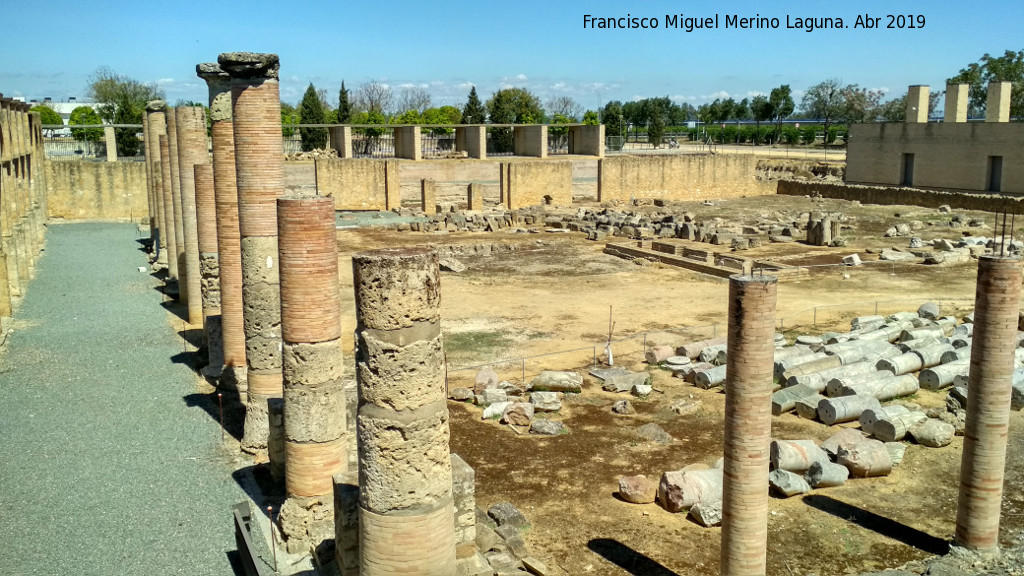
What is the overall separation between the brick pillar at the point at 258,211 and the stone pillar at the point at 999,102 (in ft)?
127

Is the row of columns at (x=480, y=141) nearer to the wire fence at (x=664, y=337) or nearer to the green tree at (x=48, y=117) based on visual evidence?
the green tree at (x=48, y=117)

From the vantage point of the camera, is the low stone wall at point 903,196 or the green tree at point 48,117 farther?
the green tree at point 48,117

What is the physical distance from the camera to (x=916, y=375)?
1505 centimetres

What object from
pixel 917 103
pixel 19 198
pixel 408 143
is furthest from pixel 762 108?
pixel 19 198

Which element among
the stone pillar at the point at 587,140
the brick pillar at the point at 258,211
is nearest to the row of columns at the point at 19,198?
the brick pillar at the point at 258,211

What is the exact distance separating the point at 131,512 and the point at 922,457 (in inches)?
395

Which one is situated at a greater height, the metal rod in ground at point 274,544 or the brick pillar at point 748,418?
the brick pillar at point 748,418

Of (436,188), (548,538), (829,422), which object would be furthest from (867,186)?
(548,538)

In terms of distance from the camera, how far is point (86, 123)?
1975 inches

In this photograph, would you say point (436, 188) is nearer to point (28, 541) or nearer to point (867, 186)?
point (867, 186)

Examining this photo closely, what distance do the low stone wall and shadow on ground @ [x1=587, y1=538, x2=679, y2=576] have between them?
30.8 meters

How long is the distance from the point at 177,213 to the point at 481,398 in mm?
10695

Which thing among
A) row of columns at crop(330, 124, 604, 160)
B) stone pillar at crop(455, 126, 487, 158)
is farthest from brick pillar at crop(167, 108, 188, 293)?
stone pillar at crop(455, 126, 487, 158)

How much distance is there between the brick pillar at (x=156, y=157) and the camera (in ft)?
79.8
